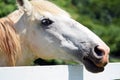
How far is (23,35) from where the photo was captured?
3.11m

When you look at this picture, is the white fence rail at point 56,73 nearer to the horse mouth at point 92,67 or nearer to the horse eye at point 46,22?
the horse mouth at point 92,67

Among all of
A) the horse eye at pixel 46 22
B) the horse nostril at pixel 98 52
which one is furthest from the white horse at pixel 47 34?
the horse nostril at pixel 98 52

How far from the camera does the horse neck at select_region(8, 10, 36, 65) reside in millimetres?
3115

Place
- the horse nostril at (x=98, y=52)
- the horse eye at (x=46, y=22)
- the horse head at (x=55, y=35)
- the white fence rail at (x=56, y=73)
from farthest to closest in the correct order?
the horse eye at (x=46, y=22) → the horse head at (x=55, y=35) → the horse nostril at (x=98, y=52) → the white fence rail at (x=56, y=73)

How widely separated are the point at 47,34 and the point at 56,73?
1.96 feet

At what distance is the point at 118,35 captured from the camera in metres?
11.0

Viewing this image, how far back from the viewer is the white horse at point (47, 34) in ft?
9.72

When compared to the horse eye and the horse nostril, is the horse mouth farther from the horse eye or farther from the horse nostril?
the horse eye

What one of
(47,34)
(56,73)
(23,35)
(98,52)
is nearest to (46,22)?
(47,34)

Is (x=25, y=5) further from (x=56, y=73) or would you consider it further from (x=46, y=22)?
(x=56, y=73)

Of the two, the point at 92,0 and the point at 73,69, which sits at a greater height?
the point at 92,0

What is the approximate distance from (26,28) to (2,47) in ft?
0.80

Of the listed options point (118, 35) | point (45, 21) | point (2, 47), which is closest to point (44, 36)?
point (45, 21)

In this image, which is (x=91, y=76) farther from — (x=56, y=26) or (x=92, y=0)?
(x=92, y=0)
